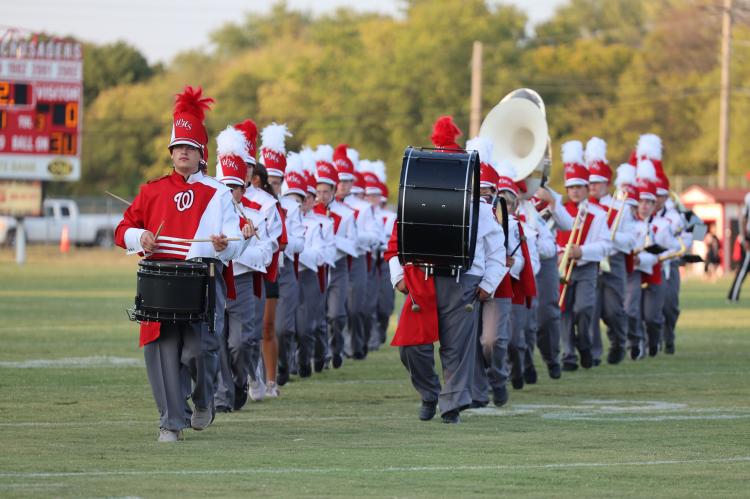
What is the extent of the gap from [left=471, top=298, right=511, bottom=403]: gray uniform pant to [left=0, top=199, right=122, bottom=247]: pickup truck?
53.9 m

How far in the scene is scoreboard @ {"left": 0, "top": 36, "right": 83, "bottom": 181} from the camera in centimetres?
4881

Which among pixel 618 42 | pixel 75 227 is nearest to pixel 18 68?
pixel 75 227

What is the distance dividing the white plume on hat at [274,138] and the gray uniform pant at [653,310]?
23.4 ft

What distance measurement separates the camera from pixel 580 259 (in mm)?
18672

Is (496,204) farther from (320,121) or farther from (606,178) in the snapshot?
(320,121)

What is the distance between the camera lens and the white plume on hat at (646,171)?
21.6 metres

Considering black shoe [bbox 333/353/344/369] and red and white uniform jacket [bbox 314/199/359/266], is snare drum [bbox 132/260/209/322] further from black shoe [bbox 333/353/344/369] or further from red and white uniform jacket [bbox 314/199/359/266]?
red and white uniform jacket [bbox 314/199/359/266]

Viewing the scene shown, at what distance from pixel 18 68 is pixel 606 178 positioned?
3251 cm

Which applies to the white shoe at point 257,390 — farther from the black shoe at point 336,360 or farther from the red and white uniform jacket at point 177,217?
the black shoe at point 336,360

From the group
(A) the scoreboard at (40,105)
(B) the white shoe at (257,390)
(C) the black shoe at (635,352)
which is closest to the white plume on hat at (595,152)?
(C) the black shoe at (635,352)

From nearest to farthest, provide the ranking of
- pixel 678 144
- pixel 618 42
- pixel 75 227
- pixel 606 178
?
pixel 606 178 < pixel 75 227 < pixel 678 144 < pixel 618 42

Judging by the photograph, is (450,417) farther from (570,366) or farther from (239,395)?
(570,366)

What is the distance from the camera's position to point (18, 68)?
1948 inches

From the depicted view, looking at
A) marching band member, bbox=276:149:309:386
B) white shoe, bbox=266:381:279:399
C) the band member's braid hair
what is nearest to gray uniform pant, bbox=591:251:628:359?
marching band member, bbox=276:149:309:386
